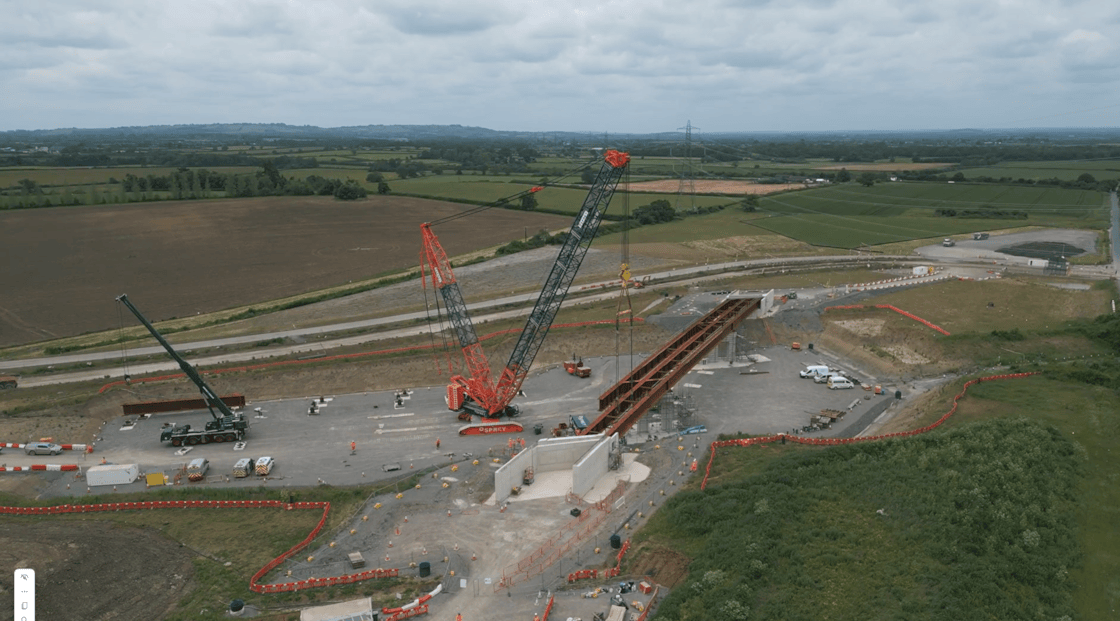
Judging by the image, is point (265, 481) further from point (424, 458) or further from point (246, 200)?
point (246, 200)

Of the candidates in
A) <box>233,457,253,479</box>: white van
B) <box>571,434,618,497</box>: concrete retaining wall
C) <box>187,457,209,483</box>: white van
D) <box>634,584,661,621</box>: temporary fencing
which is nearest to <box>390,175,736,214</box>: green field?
<box>571,434,618,497</box>: concrete retaining wall

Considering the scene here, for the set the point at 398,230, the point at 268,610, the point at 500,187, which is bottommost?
the point at 268,610

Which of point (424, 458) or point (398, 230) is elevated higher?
point (398, 230)

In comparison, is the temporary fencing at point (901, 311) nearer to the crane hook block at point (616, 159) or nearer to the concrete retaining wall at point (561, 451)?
the crane hook block at point (616, 159)

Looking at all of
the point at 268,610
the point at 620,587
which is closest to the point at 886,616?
the point at 620,587

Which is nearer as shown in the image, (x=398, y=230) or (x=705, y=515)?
(x=705, y=515)

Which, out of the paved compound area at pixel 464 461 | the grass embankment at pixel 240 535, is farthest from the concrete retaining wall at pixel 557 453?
the grass embankment at pixel 240 535
